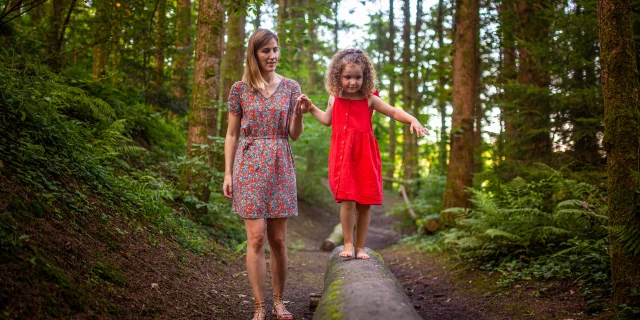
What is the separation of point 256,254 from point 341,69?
2137 mm

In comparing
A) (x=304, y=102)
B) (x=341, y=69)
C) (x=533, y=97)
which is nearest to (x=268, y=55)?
(x=304, y=102)

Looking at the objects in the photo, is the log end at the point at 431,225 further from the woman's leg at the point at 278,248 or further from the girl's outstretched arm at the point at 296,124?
the girl's outstretched arm at the point at 296,124

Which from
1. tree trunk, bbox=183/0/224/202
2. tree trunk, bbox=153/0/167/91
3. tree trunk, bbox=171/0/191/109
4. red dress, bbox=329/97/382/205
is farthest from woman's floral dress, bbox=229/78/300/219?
tree trunk, bbox=171/0/191/109

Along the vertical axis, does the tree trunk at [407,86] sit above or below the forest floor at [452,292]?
above

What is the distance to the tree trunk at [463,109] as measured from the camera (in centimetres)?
994

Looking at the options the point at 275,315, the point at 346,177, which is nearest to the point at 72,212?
the point at 275,315

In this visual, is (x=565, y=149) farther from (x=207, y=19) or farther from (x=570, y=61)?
(x=207, y=19)

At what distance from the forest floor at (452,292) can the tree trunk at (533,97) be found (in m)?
2.80

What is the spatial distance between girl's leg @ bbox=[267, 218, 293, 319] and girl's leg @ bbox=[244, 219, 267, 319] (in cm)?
14

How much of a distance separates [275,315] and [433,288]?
3174mm

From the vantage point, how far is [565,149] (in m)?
8.54

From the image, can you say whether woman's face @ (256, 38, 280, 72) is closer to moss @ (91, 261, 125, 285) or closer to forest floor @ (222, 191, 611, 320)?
moss @ (91, 261, 125, 285)

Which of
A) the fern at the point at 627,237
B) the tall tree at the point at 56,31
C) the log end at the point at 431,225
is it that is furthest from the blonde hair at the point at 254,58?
the log end at the point at 431,225

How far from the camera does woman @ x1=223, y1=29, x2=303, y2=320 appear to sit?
4.33m
